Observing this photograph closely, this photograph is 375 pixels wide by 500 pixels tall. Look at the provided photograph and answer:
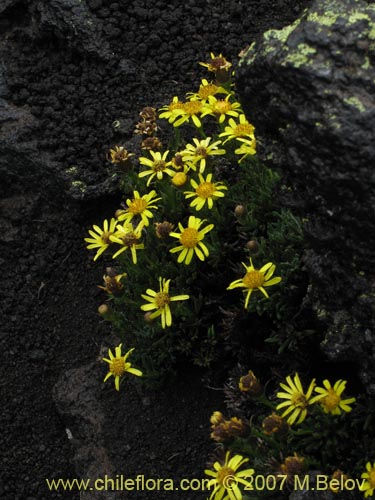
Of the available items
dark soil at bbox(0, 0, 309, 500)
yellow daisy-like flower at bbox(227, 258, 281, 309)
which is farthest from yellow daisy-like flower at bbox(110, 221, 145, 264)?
dark soil at bbox(0, 0, 309, 500)

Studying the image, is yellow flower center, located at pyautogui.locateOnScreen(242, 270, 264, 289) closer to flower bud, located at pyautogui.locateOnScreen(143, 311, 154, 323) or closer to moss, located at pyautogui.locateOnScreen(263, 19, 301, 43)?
flower bud, located at pyautogui.locateOnScreen(143, 311, 154, 323)

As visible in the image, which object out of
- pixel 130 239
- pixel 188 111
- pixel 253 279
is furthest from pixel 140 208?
pixel 253 279

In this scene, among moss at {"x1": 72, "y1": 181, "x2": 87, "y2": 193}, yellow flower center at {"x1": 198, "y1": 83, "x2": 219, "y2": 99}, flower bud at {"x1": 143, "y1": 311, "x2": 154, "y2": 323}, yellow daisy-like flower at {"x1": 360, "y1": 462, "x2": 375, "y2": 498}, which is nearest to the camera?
yellow daisy-like flower at {"x1": 360, "y1": 462, "x2": 375, "y2": 498}

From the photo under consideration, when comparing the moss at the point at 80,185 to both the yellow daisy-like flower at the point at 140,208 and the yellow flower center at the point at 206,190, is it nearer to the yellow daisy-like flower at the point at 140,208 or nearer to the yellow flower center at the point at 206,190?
the yellow daisy-like flower at the point at 140,208

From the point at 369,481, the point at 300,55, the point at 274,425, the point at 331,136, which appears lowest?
the point at 369,481

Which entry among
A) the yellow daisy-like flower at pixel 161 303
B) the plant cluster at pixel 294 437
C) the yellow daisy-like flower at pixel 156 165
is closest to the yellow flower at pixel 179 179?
the yellow daisy-like flower at pixel 156 165

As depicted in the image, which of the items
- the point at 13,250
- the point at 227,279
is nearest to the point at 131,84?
the point at 13,250

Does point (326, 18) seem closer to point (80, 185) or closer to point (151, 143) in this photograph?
point (151, 143)
